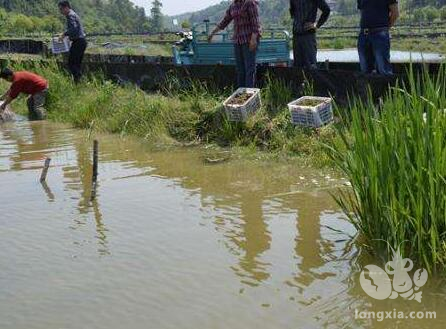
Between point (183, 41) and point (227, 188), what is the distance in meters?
7.67

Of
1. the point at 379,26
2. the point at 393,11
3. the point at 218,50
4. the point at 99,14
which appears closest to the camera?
the point at 393,11

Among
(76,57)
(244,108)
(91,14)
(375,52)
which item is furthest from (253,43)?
(91,14)

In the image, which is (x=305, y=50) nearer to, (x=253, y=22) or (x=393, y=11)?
(x=253, y=22)

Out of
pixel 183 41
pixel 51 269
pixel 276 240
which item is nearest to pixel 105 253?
pixel 51 269

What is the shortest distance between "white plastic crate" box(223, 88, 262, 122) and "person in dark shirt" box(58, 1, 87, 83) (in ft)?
16.0

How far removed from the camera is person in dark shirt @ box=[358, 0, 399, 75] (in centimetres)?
679

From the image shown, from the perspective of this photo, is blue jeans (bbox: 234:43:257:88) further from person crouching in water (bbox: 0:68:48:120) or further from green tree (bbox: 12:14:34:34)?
green tree (bbox: 12:14:34:34)

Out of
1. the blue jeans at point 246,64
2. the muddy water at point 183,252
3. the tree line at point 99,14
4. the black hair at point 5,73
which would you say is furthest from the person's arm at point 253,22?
the tree line at point 99,14

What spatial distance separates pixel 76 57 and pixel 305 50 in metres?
5.14

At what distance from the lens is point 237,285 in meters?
3.52

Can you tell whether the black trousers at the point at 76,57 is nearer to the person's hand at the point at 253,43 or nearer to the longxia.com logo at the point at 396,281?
the person's hand at the point at 253,43

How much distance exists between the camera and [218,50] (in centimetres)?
1128

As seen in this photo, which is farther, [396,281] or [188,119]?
[188,119]

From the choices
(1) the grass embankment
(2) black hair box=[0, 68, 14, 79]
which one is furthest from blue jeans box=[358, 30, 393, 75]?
(2) black hair box=[0, 68, 14, 79]
